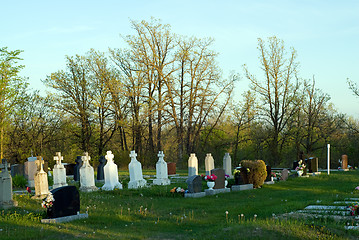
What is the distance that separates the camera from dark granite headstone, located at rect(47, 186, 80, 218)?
10414 mm

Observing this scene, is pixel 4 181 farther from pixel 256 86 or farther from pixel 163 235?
Result: pixel 256 86

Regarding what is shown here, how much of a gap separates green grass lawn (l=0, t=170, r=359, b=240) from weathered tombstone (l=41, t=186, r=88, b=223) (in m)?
0.30

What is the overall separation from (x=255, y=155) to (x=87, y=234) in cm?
2975

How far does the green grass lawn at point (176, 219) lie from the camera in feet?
27.5

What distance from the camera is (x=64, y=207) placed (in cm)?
1059

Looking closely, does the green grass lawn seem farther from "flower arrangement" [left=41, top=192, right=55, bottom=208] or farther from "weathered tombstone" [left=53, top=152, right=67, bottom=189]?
"weathered tombstone" [left=53, top=152, right=67, bottom=189]

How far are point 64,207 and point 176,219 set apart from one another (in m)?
2.90

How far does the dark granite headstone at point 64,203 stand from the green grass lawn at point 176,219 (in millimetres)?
427

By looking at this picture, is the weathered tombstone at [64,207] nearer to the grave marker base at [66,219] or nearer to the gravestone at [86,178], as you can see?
the grave marker base at [66,219]

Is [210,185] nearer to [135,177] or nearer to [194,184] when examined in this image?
[194,184]

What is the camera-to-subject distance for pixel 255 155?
123 feet

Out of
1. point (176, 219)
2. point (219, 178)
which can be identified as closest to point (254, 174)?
point (219, 178)

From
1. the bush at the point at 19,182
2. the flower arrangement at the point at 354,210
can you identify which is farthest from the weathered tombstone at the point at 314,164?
the bush at the point at 19,182

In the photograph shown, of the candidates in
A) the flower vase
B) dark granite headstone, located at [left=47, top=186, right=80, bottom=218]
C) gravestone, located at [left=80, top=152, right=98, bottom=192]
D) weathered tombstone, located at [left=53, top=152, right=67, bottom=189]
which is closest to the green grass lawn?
dark granite headstone, located at [left=47, top=186, right=80, bottom=218]
